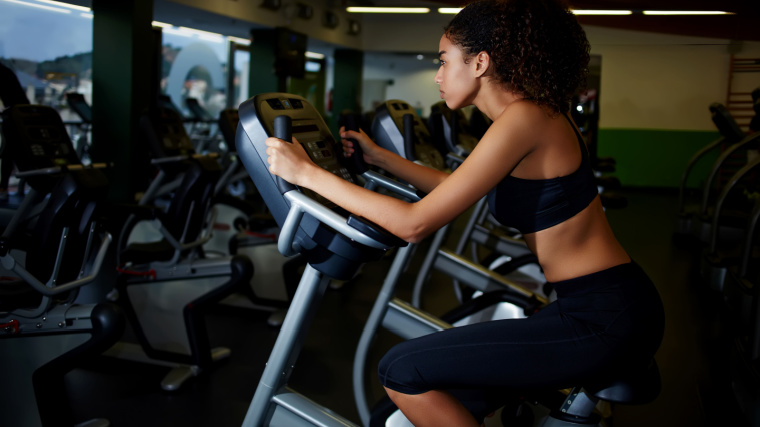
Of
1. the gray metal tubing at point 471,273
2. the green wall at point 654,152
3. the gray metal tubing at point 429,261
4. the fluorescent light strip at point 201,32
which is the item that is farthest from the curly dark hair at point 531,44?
→ the fluorescent light strip at point 201,32

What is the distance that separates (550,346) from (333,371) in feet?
5.99

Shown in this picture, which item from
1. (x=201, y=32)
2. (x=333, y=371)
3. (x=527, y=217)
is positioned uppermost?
(x=201, y=32)

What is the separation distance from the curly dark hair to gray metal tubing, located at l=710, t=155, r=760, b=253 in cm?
339

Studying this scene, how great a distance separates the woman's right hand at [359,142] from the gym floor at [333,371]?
1057 millimetres

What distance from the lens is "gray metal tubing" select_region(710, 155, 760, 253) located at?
4230 millimetres

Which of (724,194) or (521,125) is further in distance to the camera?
(724,194)

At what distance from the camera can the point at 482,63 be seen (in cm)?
138

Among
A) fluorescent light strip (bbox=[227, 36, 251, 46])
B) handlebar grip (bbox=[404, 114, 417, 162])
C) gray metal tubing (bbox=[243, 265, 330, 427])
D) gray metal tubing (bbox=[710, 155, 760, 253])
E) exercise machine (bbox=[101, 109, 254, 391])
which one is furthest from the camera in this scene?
fluorescent light strip (bbox=[227, 36, 251, 46])

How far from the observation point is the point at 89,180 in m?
2.38

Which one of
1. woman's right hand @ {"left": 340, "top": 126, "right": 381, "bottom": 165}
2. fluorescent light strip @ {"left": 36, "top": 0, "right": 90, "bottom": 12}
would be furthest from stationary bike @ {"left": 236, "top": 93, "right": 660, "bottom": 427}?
fluorescent light strip @ {"left": 36, "top": 0, "right": 90, "bottom": 12}

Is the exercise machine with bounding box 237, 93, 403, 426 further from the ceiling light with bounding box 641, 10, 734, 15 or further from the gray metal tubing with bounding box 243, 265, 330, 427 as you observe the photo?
the ceiling light with bounding box 641, 10, 734, 15

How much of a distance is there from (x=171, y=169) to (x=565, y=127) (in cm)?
301

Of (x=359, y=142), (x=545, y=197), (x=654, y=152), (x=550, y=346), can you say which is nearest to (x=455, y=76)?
(x=545, y=197)

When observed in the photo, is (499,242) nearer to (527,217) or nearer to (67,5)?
(527,217)
